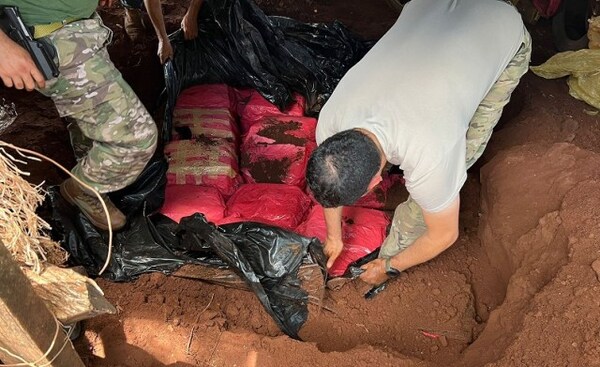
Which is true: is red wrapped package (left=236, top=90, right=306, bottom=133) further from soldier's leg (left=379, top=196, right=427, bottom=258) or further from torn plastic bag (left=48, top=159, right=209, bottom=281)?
soldier's leg (left=379, top=196, right=427, bottom=258)

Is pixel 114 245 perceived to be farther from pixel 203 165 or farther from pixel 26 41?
pixel 26 41

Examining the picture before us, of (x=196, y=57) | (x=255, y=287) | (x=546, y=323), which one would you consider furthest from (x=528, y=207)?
(x=196, y=57)

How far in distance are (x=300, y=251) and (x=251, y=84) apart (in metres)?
1.38

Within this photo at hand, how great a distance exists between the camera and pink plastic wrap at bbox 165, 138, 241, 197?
108 inches

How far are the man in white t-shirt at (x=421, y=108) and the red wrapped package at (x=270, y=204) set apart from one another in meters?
0.46

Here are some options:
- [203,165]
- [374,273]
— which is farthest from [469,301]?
[203,165]

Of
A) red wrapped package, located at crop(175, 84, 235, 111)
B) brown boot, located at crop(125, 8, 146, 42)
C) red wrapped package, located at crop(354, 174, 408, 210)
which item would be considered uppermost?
brown boot, located at crop(125, 8, 146, 42)

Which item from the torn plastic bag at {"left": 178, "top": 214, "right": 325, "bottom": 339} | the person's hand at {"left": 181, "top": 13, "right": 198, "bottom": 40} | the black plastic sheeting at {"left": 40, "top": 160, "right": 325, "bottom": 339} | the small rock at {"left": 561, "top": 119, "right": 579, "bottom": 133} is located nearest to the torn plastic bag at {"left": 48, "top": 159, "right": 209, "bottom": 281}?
the black plastic sheeting at {"left": 40, "top": 160, "right": 325, "bottom": 339}

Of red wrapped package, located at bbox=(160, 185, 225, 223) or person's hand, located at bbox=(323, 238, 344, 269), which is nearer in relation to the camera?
person's hand, located at bbox=(323, 238, 344, 269)

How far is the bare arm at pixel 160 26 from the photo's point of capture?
2861 millimetres

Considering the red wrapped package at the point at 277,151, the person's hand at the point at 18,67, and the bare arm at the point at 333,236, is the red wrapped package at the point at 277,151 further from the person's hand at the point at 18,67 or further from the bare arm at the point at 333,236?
the person's hand at the point at 18,67

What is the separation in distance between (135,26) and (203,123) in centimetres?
100

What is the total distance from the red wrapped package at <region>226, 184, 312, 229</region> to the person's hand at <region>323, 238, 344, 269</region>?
0.30 meters

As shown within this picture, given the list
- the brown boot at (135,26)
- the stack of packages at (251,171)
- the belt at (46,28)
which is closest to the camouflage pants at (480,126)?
the stack of packages at (251,171)
